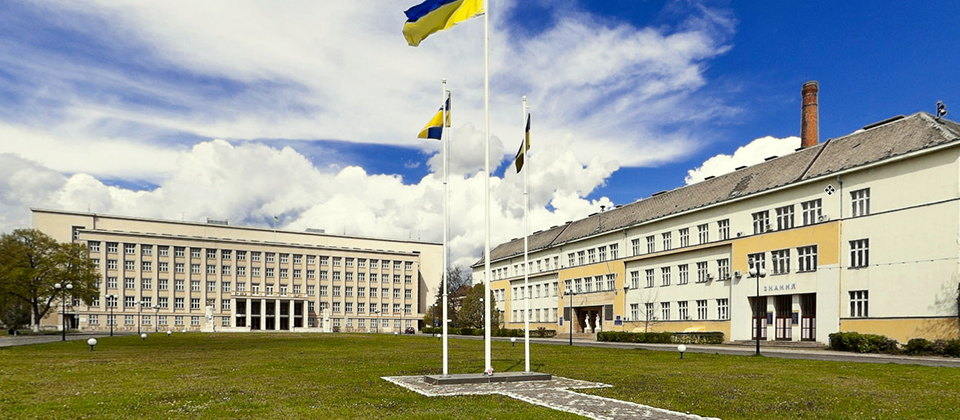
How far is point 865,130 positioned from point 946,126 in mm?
6670

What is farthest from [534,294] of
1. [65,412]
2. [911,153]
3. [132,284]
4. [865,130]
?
[65,412]

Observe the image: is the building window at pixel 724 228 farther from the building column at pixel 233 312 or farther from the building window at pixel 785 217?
the building column at pixel 233 312

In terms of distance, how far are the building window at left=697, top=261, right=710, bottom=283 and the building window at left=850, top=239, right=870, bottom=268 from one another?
568 inches

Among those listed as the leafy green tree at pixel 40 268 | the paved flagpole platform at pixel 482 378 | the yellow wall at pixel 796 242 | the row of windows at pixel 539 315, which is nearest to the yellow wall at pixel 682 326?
the yellow wall at pixel 796 242

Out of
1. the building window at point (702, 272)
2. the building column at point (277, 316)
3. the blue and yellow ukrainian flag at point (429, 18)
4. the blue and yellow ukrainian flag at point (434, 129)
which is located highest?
the blue and yellow ukrainian flag at point (429, 18)

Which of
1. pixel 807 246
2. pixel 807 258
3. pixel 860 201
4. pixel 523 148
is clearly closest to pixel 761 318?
pixel 807 258

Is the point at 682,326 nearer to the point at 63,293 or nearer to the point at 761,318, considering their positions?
the point at 761,318

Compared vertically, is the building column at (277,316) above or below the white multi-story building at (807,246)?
below

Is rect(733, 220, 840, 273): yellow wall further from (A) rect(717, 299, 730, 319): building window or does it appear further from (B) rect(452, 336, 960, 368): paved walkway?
(B) rect(452, 336, 960, 368): paved walkway

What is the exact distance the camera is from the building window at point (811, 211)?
45.3 m

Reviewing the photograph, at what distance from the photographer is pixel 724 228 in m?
54.8

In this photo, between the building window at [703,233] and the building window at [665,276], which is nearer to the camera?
the building window at [703,233]

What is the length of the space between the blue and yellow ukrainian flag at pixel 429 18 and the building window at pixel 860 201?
3404 cm

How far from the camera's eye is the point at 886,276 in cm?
3950
